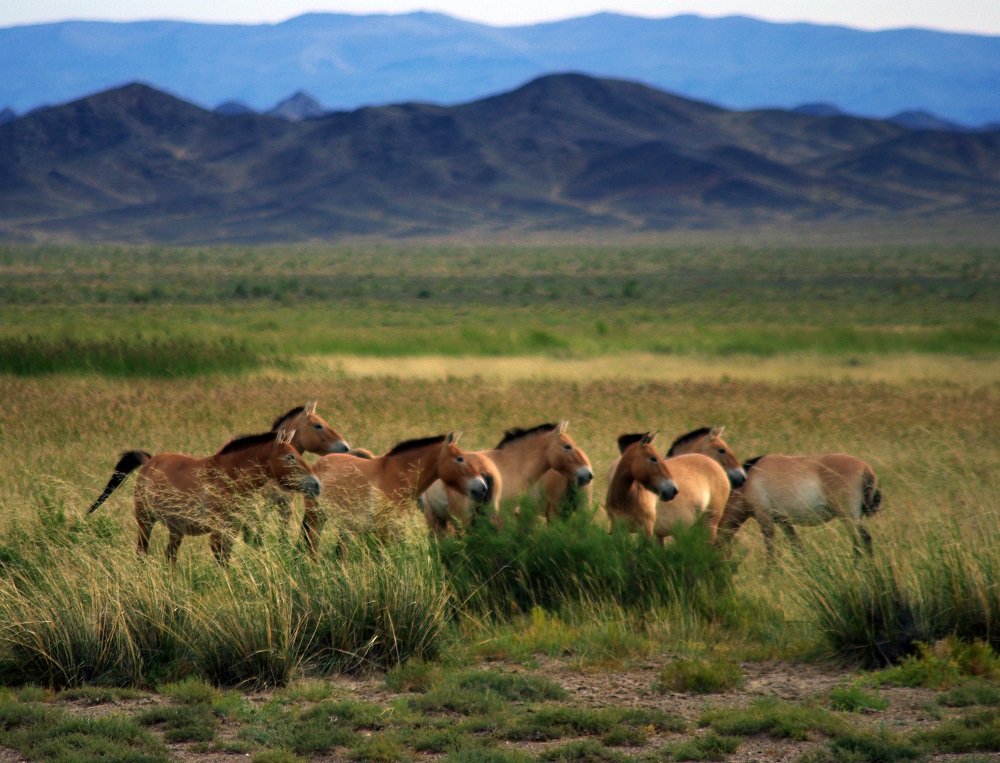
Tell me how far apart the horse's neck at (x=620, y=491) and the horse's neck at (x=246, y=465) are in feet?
8.88

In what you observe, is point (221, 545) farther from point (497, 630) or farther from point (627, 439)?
point (627, 439)

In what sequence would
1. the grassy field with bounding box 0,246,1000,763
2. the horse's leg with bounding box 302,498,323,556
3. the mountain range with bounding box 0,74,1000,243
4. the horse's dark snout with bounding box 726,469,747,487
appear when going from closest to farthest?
the grassy field with bounding box 0,246,1000,763 → the horse's leg with bounding box 302,498,323,556 → the horse's dark snout with bounding box 726,469,747,487 → the mountain range with bounding box 0,74,1000,243

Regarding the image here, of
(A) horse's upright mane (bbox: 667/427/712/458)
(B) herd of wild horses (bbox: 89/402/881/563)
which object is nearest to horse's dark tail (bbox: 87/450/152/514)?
(B) herd of wild horses (bbox: 89/402/881/563)

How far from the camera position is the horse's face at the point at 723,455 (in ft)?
32.3

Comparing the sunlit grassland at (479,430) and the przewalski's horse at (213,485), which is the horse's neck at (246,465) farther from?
the sunlit grassland at (479,430)

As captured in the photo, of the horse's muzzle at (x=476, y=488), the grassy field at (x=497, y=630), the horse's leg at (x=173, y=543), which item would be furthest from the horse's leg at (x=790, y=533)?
the horse's leg at (x=173, y=543)

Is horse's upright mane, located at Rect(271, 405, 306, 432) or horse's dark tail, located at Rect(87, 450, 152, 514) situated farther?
horse's upright mane, located at Rect(271, 405, 306, 432)

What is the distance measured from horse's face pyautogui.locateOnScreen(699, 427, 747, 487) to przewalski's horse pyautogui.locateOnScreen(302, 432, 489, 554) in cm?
255

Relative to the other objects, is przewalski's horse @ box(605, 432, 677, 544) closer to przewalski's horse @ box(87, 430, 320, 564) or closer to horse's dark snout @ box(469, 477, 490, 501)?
horse's dark snout @ box(469, 477, 490, 501)

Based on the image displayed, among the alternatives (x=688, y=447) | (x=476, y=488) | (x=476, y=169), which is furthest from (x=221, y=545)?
(x=476, y=169)

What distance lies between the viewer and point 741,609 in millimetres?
7766

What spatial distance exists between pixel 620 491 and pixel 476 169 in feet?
→ 487

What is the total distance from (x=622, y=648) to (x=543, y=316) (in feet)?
119

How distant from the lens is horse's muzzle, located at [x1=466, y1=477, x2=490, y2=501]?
8.29 metres
